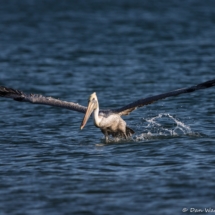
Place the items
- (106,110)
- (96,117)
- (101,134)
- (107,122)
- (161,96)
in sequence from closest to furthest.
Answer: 1. (161,96)
2. (96,117)
3. (107,122)
4. (106,110)
5. (101,134)

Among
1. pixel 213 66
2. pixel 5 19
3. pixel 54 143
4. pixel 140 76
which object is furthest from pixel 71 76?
pixel 5 19

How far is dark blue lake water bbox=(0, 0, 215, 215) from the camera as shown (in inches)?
335

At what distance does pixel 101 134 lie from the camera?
43.7 ft

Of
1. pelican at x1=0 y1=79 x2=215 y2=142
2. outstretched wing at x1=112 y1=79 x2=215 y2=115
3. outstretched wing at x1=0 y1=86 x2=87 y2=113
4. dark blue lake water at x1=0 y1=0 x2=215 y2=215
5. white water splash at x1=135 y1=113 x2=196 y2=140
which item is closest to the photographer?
dark blue lake water at x1=0 y1=0 x2=215 y2=215

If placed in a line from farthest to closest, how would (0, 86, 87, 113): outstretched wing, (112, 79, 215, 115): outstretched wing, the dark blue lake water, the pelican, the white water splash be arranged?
(0, 86, 87, 113): outstretched wing → the white water splash → the pelican → (112, 79, 215, 115): outstretched wing → the dark blue lake water

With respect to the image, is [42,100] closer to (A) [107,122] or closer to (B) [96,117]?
(B) [96,117]

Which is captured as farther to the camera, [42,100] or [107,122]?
[42,100]

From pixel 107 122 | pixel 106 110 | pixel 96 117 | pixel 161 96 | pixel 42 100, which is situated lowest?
pixel 107 122

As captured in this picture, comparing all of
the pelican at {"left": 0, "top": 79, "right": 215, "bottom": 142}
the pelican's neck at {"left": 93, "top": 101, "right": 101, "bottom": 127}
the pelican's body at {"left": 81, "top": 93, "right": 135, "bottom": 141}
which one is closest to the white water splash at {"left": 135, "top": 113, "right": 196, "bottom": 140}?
the pelican's body at {"left": 81, "top": 93, "right": 135, "bottom": 141}

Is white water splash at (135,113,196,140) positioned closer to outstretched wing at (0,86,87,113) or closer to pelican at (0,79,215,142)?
pelican at (0,79,215,142)

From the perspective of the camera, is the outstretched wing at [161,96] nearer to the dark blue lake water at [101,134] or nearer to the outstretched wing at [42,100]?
the dark blue lake water at [101,134]

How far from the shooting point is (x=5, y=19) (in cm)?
5069

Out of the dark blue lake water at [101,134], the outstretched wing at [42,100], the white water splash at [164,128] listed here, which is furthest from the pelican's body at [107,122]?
the outstretched wing at [42,100]

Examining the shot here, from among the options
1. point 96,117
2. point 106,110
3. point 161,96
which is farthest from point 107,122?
point 161,96
